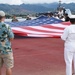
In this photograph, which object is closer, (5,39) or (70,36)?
(5,39)

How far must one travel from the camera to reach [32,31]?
43.2 ft

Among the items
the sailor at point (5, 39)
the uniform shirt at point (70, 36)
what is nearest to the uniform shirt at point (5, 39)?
the sailor at point (5, 39)

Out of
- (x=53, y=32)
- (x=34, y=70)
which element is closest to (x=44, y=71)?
(x=34, y=70)

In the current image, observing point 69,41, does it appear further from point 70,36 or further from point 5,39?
point 5,39

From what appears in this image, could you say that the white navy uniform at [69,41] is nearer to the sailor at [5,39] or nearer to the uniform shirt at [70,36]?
the uniform shirt at [70,36]

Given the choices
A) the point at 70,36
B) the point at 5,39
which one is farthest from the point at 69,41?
the point at 5,39

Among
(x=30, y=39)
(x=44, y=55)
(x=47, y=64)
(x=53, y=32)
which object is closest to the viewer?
(x=47, y=64)

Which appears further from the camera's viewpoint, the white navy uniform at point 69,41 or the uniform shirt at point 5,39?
the white navy uniform at point 69,41

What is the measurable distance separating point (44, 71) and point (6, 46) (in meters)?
1.87

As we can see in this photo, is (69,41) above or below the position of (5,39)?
below

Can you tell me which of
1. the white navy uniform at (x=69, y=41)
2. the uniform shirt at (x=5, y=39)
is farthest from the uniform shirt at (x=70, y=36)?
the uniform shirt at (x=5, y=39)

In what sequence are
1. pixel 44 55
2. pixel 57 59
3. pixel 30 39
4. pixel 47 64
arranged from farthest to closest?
pixel 30 39 < pixel 44 55 < pixel 57 59 < pixel 47 64

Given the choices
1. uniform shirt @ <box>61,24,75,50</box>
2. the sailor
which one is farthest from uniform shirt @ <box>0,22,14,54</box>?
uniform shirt @ <box>61,24,75,50</box>

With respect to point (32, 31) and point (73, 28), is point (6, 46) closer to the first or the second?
point (73, 28)
